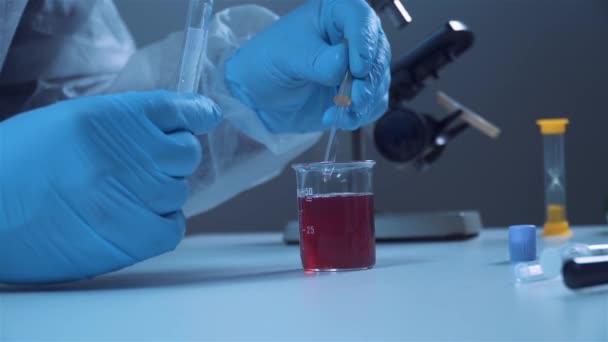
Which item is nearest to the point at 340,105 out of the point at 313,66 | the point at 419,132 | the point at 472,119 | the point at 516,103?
the point at 313,66

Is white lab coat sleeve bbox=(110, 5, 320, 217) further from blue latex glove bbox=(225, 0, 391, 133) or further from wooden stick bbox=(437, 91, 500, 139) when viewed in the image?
wooden stick bbox=(437, 91, 500, 139)

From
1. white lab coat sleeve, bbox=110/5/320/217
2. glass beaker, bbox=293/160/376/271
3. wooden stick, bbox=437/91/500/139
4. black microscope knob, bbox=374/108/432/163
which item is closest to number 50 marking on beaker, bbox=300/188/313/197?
glass beaker, bbox=293/160/376/271

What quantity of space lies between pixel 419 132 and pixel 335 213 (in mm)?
769

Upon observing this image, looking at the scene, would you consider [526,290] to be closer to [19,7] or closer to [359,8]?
[359,8]

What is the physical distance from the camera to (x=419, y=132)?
173cm

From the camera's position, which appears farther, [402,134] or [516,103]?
[516,103]

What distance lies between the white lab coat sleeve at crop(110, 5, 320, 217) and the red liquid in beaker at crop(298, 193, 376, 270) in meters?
0.56

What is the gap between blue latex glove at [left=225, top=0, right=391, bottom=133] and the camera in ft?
4.00

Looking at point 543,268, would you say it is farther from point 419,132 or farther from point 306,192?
point 419,132

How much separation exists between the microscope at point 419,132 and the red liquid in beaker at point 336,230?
2.03 feet

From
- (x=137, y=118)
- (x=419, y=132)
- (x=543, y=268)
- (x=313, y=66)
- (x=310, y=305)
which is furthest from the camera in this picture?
(x=419, y=132)

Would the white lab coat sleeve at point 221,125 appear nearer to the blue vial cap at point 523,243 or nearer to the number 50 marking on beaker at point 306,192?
the number 50 marking on beaker at point 306,192

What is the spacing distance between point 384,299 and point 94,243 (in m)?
0.42

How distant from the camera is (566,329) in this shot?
2.01 feet
